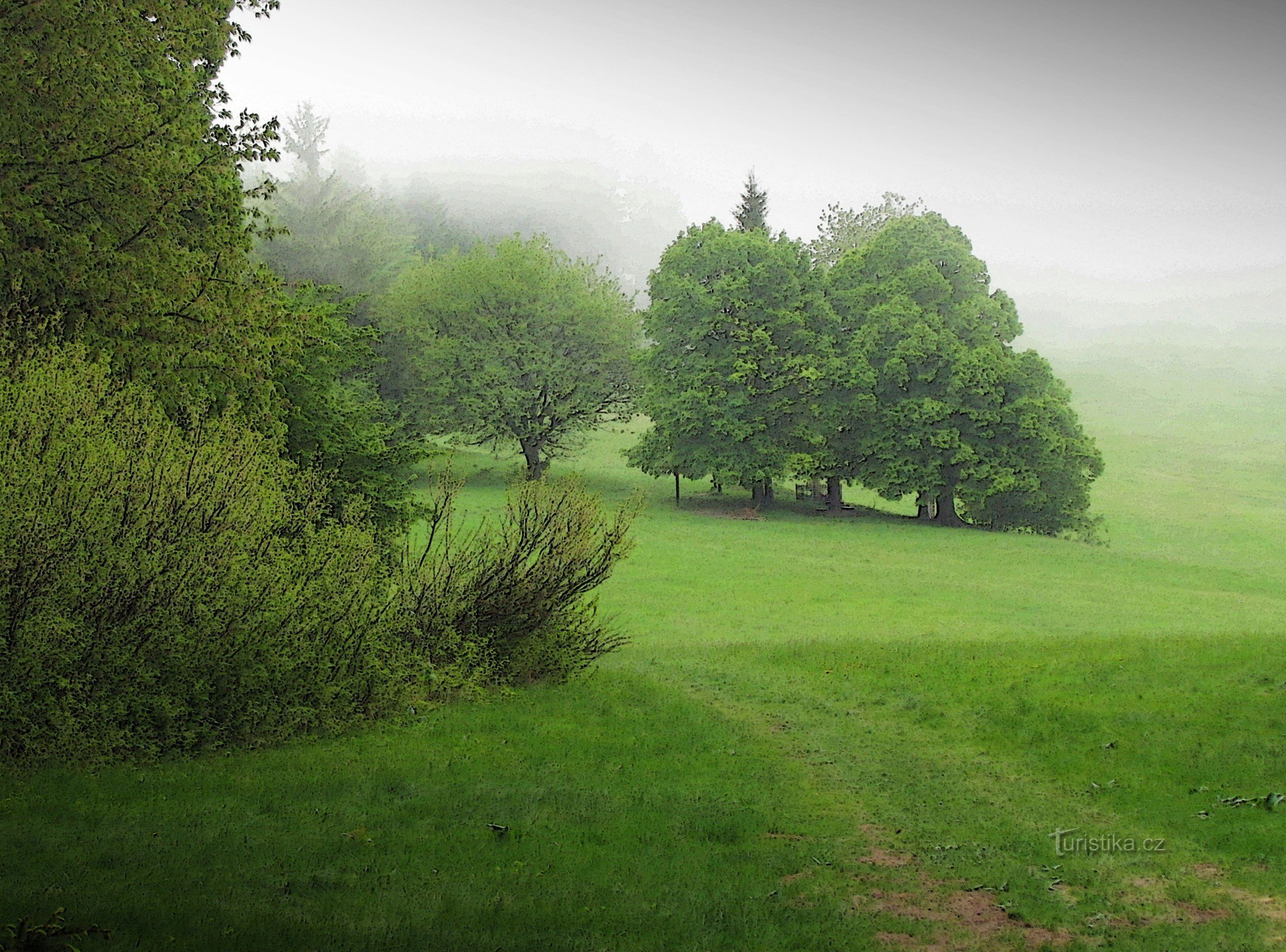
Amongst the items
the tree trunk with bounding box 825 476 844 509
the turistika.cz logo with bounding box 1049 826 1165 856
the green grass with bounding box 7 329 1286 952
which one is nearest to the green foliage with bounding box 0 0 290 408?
the green grass with bounding box 7 329 1286 952

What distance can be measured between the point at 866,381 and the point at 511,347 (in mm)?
19841

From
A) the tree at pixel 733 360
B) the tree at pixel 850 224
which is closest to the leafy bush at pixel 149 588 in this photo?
the tree at pixel 733 360

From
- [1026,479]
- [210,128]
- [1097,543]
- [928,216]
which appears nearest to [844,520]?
[1026,479]

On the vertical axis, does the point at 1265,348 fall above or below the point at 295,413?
above

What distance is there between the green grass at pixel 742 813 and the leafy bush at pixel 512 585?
0.98 metres

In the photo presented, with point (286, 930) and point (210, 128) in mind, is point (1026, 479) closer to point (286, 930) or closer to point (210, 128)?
point (210, 128)

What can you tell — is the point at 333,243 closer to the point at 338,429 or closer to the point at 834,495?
the point at 834,495

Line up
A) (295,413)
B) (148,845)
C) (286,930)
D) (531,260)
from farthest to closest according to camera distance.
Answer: (531,260)
(295,413)
(148,845)
(286,930)

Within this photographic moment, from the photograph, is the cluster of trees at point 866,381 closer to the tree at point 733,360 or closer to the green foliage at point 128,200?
the tree at point 733,360

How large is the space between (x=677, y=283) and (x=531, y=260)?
30.3 feet

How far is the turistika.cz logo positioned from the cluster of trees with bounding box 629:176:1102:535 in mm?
38466

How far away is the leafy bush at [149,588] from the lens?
1021 centimetres

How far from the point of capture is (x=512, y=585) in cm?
1727

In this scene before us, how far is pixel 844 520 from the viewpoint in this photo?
51625 millimetres
